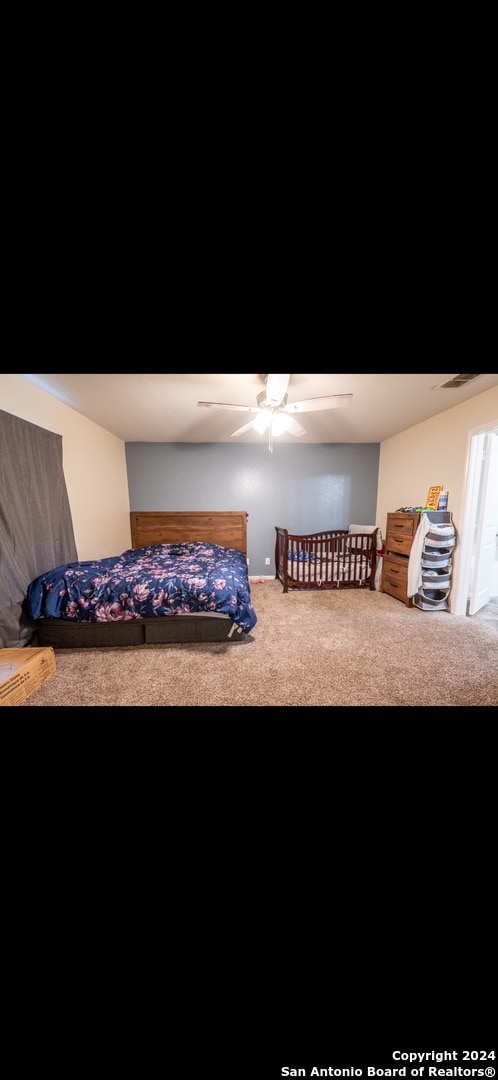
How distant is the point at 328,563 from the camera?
3.73 meters

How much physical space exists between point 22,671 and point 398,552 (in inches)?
140

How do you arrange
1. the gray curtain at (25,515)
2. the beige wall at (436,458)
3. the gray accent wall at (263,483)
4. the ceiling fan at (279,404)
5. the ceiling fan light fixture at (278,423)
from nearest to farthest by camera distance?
1. the gray curtain at (25,515)
2. the ceiling fan at (279,404)
3. the ceiling fan light fixture at (278,423)
4. the beige wall at (436,458)
5. the gray accent wall at (263,483)

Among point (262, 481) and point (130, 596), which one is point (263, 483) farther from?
point (130, 596)

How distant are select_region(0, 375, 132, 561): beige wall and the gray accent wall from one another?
385 mm

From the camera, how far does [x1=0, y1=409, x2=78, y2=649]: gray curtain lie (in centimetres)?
204

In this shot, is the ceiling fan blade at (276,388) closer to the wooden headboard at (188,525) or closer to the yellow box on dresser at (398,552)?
the yellow box on dresser at (398,552)

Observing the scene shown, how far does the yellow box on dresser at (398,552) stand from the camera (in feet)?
10.4

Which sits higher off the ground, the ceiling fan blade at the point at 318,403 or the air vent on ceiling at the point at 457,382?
the air vent on ceiling at the point at 457,382

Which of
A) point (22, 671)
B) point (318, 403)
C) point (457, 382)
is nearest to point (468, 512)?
point (457, 382)

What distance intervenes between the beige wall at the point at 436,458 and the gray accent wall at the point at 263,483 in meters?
0.34

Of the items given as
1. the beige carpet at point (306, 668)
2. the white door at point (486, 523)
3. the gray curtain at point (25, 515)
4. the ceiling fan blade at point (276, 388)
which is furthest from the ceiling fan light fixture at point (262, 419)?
the white door at point (486, 523)
